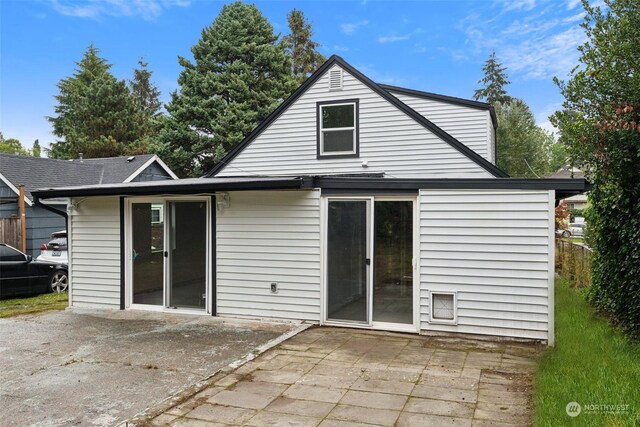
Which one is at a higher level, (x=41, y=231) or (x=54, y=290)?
(x=41, y=231)

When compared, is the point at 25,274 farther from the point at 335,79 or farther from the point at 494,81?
the point at 494,81

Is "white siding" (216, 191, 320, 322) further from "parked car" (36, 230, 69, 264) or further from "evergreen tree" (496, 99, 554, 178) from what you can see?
"evergreen tree" (496, 99, 554, 178)

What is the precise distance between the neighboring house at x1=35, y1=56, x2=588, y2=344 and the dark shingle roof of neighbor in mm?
8945

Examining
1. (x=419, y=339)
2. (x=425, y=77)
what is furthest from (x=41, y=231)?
(x=425, y=77)

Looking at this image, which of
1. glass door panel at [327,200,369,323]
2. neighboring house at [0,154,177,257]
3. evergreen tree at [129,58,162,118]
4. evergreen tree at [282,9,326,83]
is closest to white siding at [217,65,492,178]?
glass door panel at [327,200,369,323]

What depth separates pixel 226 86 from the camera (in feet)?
73.8

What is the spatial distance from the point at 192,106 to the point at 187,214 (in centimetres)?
1573

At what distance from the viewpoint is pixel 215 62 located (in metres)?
23.5

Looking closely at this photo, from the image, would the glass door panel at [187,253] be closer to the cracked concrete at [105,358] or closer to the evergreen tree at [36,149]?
the cracked concrete at [105,358]

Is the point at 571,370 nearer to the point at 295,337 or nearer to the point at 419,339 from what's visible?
the point at 419,339

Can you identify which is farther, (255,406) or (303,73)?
(303,73)

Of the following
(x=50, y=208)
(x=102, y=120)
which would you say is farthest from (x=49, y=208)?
(x=102, y=120)

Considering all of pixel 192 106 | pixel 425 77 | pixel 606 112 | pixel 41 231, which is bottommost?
pixel 41 231

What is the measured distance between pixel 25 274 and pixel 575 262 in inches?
500
